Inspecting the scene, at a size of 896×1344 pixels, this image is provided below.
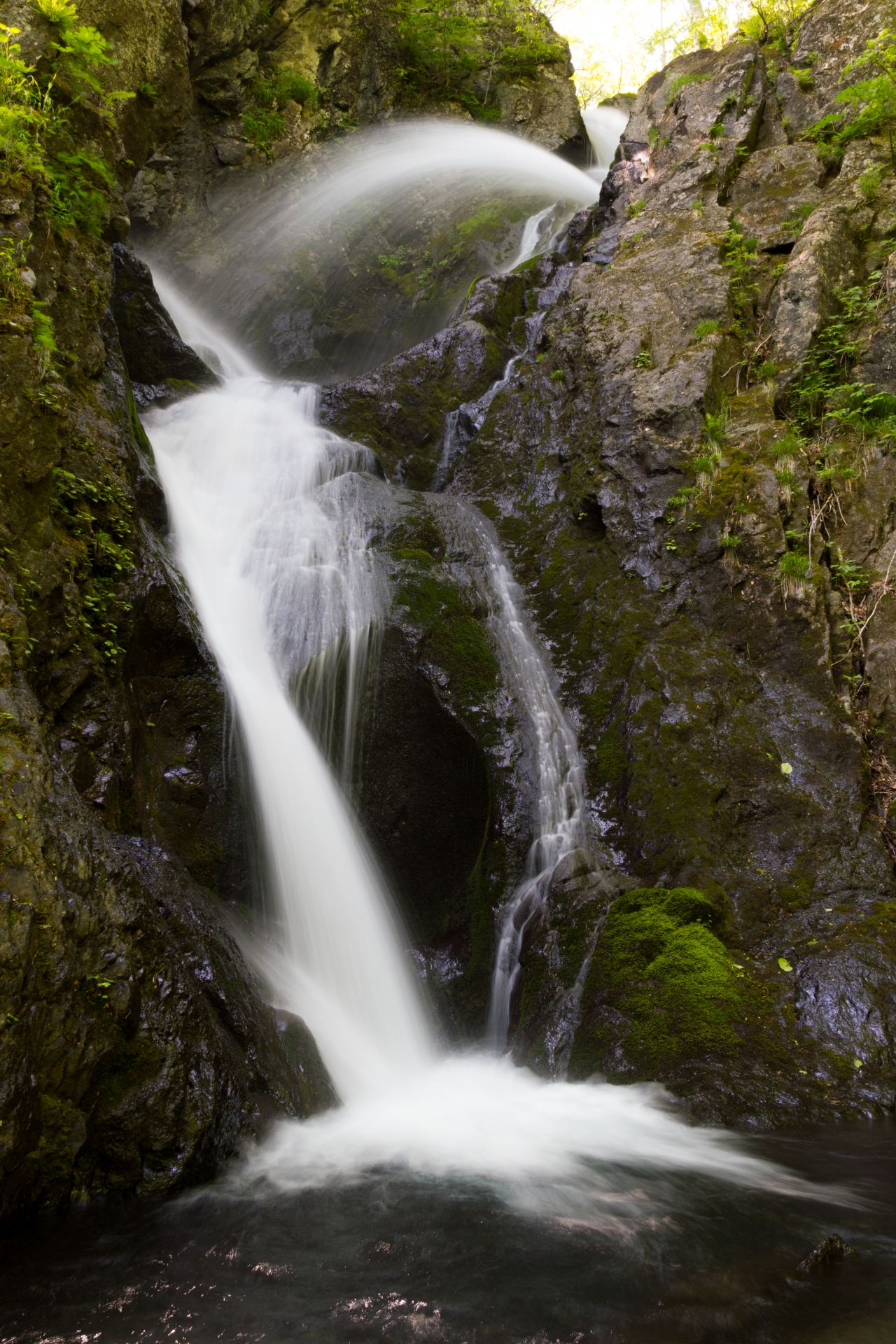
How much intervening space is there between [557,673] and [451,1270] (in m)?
6.07

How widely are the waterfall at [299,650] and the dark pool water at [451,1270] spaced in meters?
1.87

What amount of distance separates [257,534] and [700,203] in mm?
8869

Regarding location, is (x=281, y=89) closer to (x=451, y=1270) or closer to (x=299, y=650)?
(x=299, y=650)

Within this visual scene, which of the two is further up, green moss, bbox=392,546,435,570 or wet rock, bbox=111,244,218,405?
wet rock, bbox=111,244,218,405

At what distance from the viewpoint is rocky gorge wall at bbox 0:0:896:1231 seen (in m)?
3.86

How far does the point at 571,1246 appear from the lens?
316cm

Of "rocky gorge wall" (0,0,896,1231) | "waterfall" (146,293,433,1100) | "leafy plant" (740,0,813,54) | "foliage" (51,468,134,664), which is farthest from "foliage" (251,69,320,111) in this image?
"foliage" (51,468,134,664)

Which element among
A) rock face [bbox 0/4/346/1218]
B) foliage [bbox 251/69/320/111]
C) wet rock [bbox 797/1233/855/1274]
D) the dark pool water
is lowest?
the dark pool water

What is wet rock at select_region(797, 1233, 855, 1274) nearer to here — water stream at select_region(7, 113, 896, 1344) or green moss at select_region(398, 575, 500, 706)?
water stream at select_region(7, 113, 896, 1344)

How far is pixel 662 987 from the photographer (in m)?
5.34

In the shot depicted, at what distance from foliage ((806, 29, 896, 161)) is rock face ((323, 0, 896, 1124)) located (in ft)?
1.10

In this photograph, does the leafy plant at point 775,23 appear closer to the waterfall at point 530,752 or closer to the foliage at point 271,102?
the foliage at point 271,102

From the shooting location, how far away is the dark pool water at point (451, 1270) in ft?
8.41

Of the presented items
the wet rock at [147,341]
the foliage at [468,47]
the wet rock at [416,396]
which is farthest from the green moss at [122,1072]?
the foliage at [468,47]
